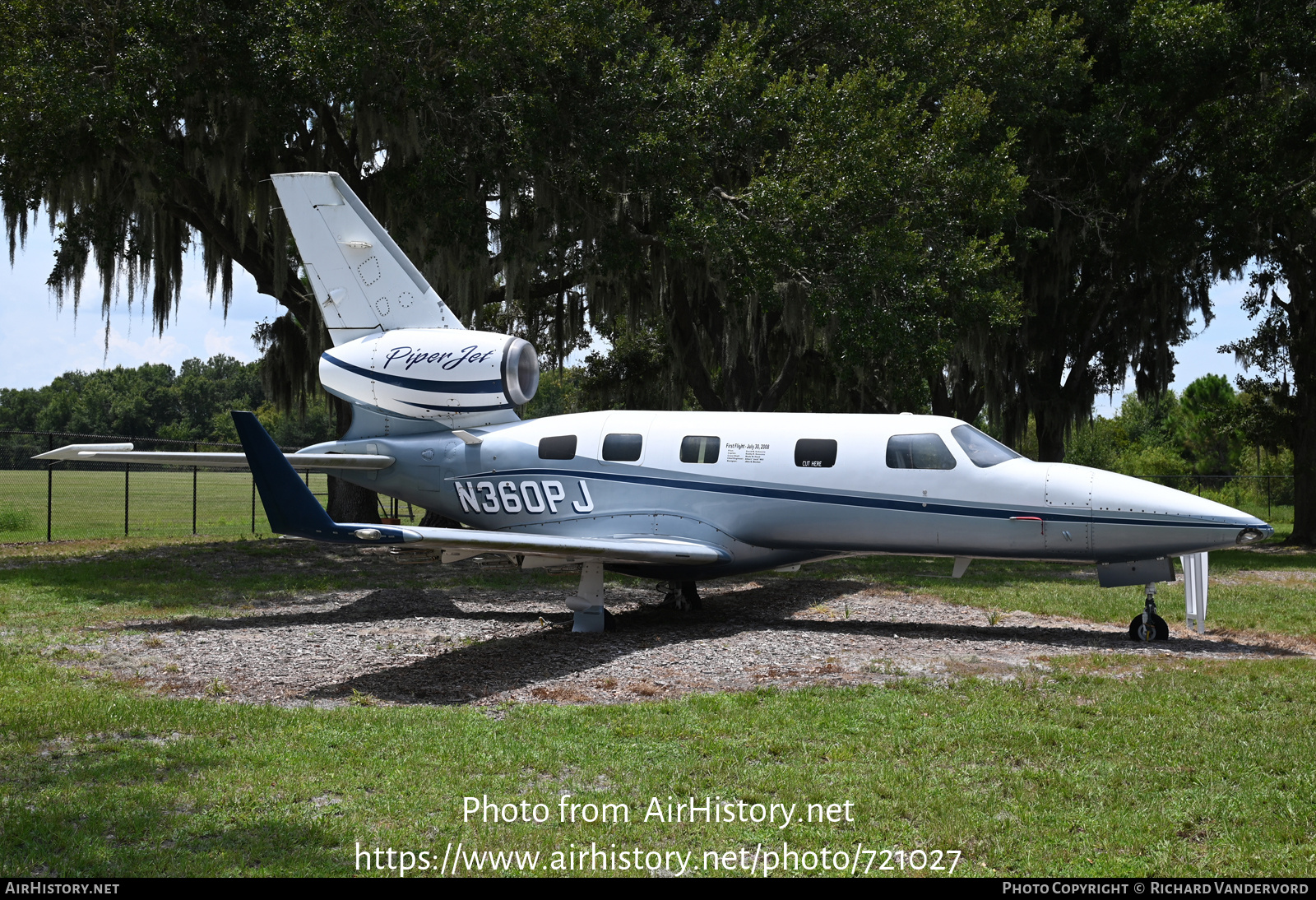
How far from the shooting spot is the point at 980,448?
11633 millimetres

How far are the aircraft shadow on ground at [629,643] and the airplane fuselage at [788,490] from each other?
83 cm

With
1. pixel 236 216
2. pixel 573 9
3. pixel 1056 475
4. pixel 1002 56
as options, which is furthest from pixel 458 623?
pixel 1002 56

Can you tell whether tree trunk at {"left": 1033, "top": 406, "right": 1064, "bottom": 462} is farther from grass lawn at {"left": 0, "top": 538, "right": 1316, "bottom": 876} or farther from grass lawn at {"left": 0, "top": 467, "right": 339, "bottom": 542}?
grass lawn at {"left": 0, "top": 467, "right": 339, "bottom": 542}

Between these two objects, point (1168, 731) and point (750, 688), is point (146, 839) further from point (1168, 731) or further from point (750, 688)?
point (1168, 731)

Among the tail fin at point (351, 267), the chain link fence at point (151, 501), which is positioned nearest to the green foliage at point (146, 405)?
the chain link fence at point (151, 501)

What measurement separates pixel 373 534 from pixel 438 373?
195 inches

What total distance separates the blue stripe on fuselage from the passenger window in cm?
34

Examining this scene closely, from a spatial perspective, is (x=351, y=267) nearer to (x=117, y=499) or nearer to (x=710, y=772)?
(x=710, y=772)

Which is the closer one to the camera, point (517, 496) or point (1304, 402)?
point (517, 496)

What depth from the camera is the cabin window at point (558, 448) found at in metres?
12.9

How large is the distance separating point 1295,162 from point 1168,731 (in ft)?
62.4

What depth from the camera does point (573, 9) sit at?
642 inches

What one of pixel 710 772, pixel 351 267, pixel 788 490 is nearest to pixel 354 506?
pixel 351 267

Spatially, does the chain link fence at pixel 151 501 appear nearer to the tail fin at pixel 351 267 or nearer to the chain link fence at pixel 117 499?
the chain link fence at pixel 117 499
